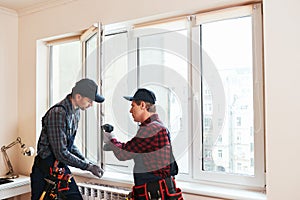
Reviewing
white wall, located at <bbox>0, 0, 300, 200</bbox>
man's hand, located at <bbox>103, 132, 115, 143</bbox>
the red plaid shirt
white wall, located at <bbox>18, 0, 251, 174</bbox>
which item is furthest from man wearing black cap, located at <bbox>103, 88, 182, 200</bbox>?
white wall, located at <bbox>18, 0, 251, 174</bbox>

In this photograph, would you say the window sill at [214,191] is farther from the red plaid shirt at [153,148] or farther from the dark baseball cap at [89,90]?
the dark baseball cap at [89,90]

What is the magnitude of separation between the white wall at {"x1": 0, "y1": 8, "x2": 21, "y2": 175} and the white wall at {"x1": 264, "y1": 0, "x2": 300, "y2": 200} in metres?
2.66

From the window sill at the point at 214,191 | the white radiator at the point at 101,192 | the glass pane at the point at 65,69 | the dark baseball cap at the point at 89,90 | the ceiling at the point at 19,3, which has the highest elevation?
the ceiling at the point at 19,3

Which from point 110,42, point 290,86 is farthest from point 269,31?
point 110,42

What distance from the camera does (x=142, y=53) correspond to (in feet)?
7.81

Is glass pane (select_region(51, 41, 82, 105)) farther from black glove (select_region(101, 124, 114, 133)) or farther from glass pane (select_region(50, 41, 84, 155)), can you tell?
black glove (select_region(101, 124, 114, 133))

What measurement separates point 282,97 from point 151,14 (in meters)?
1.26

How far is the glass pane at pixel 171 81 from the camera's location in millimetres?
2229

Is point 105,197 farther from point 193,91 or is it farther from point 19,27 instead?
point 19,27

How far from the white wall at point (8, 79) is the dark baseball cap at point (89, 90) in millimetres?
1244

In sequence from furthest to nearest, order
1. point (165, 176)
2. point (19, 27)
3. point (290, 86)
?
point (19, 27), point (165, 176), point (290, 86)

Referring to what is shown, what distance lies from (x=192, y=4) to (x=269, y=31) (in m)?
0.82

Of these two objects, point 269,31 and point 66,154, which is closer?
point 269,31

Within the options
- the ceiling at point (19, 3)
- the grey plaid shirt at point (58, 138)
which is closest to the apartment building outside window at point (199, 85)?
the grey plaid shirt at point (58, 138)
